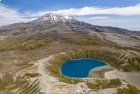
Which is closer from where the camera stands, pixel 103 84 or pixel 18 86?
pixel 18 86

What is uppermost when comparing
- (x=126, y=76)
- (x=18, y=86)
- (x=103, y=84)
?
(x=103, y=84)

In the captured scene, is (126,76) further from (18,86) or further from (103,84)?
(18,86)

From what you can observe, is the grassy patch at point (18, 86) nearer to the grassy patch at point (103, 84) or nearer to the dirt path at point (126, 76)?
the grassy patch at point (103, 84)

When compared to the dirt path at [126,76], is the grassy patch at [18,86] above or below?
above

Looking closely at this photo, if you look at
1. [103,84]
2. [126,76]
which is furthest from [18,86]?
[126,76]

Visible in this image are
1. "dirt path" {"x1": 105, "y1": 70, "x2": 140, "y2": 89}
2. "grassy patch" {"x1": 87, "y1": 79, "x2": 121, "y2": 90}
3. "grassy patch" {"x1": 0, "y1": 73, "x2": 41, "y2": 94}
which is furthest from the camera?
"dirt path" {"x1": 105, "y1": 70, "x2": 140, "y2": 89}

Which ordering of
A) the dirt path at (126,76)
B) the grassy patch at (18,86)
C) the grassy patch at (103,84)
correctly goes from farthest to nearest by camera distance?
the dirt path at (126,76)
the grassy patch at (103,84)
the grassy patch at (18,86)

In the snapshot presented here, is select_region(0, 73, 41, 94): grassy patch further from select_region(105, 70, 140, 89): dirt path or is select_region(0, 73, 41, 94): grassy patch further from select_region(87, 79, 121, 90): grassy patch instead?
select_region(105, 70, 140, 89): dirt path

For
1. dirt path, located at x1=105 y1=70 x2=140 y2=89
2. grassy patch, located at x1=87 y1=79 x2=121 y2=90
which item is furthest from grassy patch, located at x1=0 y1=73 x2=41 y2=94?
dirt path, located at x1=105 y1=70 x2=140 y2=89

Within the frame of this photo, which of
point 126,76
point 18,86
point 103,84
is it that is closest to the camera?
point 18,86

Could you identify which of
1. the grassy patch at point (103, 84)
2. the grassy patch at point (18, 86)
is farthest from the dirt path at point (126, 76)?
the grassy patch at point (18, 86)

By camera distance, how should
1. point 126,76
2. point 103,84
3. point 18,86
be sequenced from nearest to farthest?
point 18,86 → point 103,84 → point 126,76
